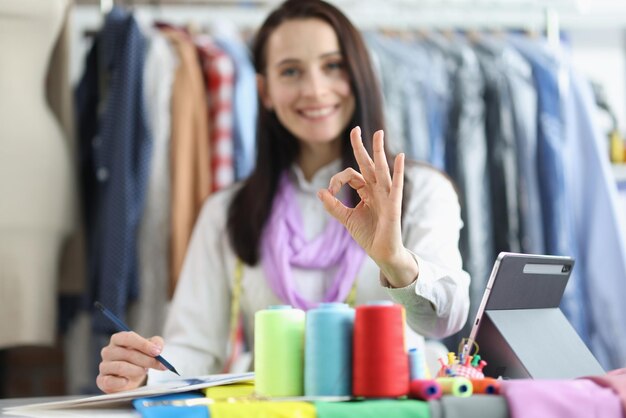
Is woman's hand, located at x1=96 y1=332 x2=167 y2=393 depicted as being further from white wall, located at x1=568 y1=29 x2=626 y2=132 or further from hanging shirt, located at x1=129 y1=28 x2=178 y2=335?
white wall, located at x1=568 y1=29 x2=626 y2=132

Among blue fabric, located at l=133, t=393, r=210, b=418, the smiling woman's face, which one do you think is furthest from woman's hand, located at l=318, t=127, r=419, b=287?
the smiling woman's face

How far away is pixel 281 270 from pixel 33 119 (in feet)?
2.52

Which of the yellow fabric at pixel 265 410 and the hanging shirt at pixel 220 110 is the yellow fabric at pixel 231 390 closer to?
the yellow fabric at pixel 265 410

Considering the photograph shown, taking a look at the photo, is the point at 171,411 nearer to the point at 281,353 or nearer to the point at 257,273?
the point at 281,353

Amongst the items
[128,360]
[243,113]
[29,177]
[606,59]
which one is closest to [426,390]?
[128,360]

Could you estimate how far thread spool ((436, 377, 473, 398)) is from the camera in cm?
87

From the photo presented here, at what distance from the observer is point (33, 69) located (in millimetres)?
2057

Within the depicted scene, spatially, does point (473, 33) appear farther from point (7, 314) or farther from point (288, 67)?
point (7, 314)

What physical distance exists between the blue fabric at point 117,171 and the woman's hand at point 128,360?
87 centimetres

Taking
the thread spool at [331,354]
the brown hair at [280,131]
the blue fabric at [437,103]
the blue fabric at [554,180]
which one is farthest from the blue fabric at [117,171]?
the thread spool at [331,354]

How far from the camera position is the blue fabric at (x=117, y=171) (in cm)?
216

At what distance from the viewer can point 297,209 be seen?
1810 mm

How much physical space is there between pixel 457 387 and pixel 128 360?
0.54 metres

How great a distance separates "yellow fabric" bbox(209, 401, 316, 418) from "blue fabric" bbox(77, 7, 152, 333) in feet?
4.28
